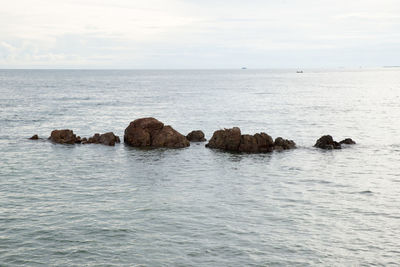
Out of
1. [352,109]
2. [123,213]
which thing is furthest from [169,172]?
→ [352,109]

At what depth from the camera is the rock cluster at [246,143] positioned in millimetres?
44250

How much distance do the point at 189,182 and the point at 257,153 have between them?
12654 millimetres

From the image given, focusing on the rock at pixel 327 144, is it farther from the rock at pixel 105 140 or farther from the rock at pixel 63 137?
the rock at pixel 63 137

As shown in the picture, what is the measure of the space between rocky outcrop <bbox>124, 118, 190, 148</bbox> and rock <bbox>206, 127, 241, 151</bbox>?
3.47 metres

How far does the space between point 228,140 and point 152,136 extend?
8732mm

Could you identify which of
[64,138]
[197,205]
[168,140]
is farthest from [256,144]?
[64,138]

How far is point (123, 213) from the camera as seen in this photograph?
2556 cm

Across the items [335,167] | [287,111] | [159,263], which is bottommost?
[159,263]

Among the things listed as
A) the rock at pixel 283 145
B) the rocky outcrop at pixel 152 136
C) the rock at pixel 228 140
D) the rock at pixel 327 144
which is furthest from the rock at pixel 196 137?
the rock at pixel 327 144

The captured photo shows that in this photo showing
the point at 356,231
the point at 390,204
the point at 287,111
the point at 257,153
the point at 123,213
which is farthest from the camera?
the point at 287,111

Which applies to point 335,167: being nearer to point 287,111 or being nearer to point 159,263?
point 159,263

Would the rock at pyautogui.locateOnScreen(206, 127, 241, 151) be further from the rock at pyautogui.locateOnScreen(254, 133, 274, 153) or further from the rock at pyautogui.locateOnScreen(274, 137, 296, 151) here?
the rock at pyautogui.locateOnScreen(274, 137, 296, 151)

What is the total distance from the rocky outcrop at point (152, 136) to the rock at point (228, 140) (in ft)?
11.4

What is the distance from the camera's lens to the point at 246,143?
4444 cm
